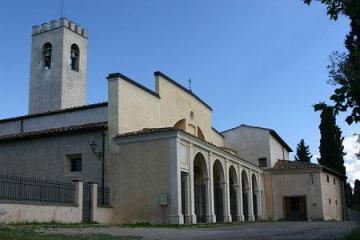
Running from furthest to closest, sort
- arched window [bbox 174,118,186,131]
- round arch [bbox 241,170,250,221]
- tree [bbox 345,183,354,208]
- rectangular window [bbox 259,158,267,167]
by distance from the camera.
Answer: tree [bbox 345,183,354,208] → rectangular window [bbox 259,158,267,167] → round arch [bbox 241,170,250,221] → arched window [bbox 174,118,186,131]

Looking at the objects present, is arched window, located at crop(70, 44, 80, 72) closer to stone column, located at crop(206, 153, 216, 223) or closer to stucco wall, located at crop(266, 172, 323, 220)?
stucco wall, located at crop(266, 172, 323, 220)

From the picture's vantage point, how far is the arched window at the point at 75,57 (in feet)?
144

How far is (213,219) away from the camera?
2681cm

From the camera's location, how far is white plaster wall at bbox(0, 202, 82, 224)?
17.8 meters

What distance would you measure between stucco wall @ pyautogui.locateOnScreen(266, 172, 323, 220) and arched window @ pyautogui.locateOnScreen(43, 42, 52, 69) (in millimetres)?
22421

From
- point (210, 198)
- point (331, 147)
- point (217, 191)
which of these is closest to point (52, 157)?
point (210, 198)

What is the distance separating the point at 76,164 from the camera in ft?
85.1

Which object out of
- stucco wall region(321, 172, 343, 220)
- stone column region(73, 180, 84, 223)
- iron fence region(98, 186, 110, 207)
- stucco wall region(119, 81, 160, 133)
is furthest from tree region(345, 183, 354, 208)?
stone column region(73, 180, 84, 223)

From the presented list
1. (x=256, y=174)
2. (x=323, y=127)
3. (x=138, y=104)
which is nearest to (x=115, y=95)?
(x=138, y=104)

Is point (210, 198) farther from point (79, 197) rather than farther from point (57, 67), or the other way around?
point (57, 67)

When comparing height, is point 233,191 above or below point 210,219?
above

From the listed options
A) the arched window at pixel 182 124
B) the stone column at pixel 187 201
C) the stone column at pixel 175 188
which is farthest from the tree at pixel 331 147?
the stone column at pixel 175 188

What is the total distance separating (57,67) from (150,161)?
2151cm

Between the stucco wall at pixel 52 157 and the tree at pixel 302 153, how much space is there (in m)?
49.2
